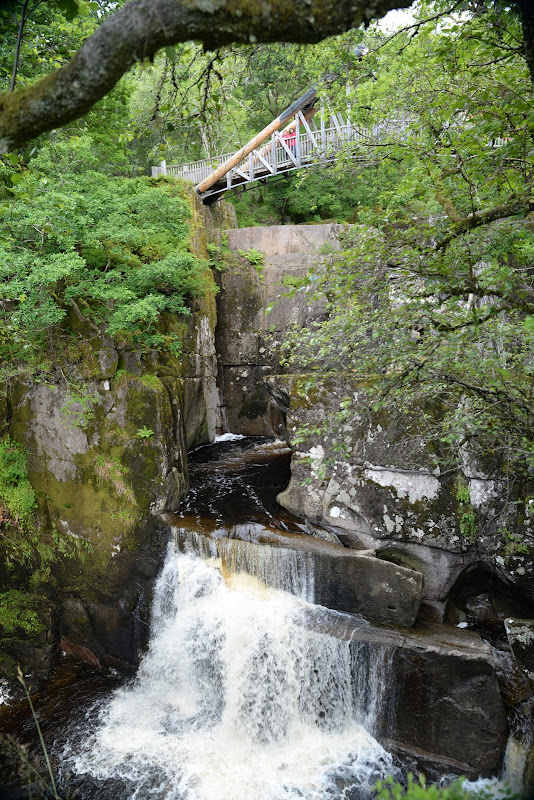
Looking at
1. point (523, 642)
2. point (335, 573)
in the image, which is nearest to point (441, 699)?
point (523, 642)

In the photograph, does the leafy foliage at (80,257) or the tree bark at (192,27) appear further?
the leafy foliage at (80,257)

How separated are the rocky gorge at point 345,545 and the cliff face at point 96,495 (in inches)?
0.9

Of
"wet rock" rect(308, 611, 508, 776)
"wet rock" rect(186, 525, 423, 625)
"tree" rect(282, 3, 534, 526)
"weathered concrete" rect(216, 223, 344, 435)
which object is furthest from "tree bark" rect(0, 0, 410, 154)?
"weathered concrete" rect(216, 223, 344, 435)

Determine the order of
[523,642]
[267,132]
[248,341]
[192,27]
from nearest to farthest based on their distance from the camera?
[192,27] < [523,642] < [267,132] < [248,341]

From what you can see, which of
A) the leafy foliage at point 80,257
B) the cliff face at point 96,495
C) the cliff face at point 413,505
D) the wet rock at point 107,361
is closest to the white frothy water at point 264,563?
the cliff face at point 96,495

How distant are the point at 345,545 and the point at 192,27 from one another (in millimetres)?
7069

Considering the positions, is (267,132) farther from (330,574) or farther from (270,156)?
(330,574)

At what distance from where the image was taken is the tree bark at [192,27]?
5.49 feet

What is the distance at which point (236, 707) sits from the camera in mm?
6496

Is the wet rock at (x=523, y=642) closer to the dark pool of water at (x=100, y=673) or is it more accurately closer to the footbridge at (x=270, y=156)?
the dark pool of water at (x=100, y=673)

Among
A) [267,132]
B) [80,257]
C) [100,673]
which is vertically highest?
[267,132]

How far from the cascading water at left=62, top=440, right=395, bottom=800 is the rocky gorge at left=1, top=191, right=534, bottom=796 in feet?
0.79

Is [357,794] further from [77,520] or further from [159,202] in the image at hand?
[159,202]

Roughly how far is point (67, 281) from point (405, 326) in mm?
5963
